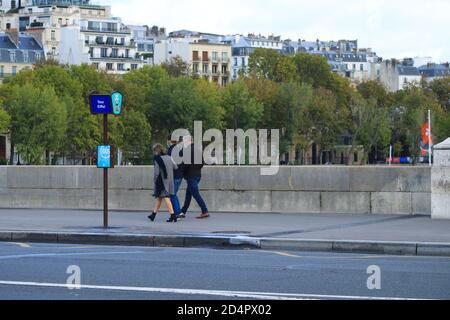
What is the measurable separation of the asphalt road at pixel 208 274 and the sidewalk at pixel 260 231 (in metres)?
0.71

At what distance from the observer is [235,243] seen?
2233 centimetres

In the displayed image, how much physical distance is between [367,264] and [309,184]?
9990 mm

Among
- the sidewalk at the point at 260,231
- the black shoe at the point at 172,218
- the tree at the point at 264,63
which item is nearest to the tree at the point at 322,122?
the tree at the point at 264,63

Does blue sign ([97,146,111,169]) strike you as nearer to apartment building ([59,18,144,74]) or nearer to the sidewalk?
the sidewalk

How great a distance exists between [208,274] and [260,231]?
6597mm

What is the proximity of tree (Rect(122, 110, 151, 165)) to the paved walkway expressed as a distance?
90858 millimetres

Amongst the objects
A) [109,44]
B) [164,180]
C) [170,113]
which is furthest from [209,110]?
[164,180]

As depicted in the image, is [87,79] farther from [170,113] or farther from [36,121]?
[36,121]

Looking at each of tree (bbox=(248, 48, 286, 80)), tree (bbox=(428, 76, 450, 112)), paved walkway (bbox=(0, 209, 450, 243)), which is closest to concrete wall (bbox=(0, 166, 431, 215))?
paved walkway (bbox=(0, 209, 450, 243))

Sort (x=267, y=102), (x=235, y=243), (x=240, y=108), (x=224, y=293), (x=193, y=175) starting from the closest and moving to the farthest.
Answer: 1. (x=224, y=293)
2. (x=235, y=243)
3. (x=193, y=175)
4. (x=240, y=108)
5. (x=267, y=102)

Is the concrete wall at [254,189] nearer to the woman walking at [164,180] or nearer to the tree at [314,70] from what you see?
the woman walking at [164,180]

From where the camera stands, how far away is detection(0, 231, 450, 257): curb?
2091cm

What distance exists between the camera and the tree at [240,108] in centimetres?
13362

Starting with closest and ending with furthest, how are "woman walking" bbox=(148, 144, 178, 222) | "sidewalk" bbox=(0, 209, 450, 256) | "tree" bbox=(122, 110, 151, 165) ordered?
"sidewalk" bbox=(0, 209, 450, 256), "woman walking" bbox=(148, 144, 178, 222), "tree" bbox=(122, 110, 151, 165)
